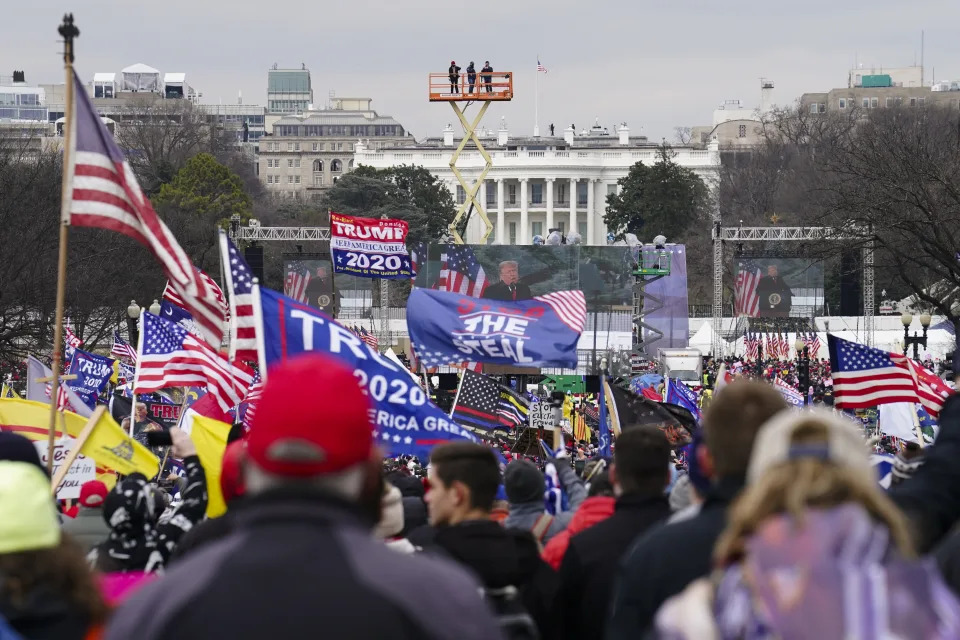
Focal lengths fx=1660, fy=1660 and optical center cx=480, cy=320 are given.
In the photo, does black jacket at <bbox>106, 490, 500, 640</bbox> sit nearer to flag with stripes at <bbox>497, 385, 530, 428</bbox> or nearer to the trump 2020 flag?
the trump 2020 flag

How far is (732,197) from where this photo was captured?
344 feet

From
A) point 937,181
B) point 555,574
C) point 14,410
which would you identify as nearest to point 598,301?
point 937,181

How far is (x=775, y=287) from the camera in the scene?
56781mm

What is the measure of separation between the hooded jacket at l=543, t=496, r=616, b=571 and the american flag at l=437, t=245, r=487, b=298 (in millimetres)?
45792

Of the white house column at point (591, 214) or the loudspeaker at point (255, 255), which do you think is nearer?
the loudspeaker at point (255, 255)

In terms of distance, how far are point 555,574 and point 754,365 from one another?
41004 millimetres

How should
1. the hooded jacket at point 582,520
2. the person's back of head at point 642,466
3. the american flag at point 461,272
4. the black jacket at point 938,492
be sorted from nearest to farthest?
the black jacket at point 938,492 → the person's back of head at point 642,466 → the hooded jacket at point 582,520 → the american flag at point 461,272

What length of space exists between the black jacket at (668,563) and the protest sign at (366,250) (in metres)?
42.6

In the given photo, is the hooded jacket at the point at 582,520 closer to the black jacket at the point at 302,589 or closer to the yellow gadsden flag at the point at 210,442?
the yellow gadsden flag at the point at 210,442

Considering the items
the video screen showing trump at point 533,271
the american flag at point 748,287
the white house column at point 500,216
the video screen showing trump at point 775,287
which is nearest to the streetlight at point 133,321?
the video screen showing trump at point 533,271

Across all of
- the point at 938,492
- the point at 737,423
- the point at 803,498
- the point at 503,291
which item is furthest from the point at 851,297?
the point at 803,498

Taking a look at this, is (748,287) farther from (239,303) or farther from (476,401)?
(239,303)

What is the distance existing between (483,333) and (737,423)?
27.4ft

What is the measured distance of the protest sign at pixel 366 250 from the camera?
4706 centimetres
